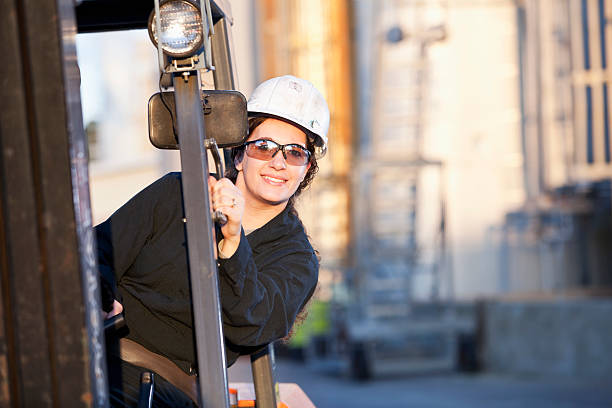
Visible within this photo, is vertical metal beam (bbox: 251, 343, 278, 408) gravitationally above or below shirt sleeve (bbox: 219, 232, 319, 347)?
below

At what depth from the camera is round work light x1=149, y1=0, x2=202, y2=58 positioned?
236 centimetres

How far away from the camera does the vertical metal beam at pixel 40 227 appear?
5.98ft

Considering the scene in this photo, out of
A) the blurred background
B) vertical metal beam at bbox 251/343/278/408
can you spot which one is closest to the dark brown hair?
vertical metal beam at bbox 251/343/278/408

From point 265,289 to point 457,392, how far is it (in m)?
8.33

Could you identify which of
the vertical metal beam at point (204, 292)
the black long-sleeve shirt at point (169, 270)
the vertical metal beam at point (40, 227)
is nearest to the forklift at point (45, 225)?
the vertical metal beam at point (40, 227)

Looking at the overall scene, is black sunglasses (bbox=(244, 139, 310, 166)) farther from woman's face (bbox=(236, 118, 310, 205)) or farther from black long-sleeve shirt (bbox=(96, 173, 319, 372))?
black long-sleeve shirt (bbox=(96, 173, 319, 372))

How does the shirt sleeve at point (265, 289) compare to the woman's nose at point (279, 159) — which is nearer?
the shirt sleeve at point (265, 289)

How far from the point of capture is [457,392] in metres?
10.7

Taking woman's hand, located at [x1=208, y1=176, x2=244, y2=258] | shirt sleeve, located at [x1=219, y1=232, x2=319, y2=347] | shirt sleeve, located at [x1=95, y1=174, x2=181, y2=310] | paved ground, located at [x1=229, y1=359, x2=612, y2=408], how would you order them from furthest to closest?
paved ground, located at [x1=229, y1=359, x2=612, y2=408] → shirt sleeve, located at [x1=95, y1=174, x2=181, y2=310] → shirt sleeve, located at [x1=219, y1=232, x2=319, y2=347] → woman's hand, located at [x1=208, y1=176, x2=244, y2=258]

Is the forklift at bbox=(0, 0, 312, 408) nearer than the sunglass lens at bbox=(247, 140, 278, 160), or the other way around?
the forklift at bbox=(0, 0, 312, 408)

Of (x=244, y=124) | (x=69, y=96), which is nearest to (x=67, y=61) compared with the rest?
(x=69, y=96)

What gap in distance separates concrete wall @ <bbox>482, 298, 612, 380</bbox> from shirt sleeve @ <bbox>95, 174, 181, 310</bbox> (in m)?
8.40

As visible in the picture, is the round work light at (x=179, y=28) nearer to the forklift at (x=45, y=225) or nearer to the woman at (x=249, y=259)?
the forklift at (x=45, y=225)

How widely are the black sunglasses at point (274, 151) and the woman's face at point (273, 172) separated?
0.01 metres
